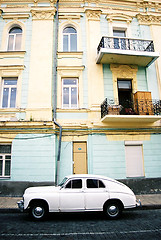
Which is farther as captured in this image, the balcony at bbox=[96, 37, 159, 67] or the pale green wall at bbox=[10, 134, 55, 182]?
the balcony at bbox=[96, 37, 159, 67]

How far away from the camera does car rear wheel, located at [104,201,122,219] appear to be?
19.0 feet

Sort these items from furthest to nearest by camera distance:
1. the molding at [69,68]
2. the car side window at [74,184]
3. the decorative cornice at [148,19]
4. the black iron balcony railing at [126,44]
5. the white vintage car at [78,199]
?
the decorative cornice at [148,19], the molding at [69,68], the black iron balcony railing at [126,44], the car side window at [74,184], the white vintage car at [78,199]

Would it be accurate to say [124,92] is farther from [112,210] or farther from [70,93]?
[112,210]

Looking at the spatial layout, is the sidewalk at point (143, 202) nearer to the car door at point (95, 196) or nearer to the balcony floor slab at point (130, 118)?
the car door at point (95, 196)

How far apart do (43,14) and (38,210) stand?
453 inches

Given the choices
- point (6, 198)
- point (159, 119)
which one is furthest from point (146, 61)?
point (6, 198)

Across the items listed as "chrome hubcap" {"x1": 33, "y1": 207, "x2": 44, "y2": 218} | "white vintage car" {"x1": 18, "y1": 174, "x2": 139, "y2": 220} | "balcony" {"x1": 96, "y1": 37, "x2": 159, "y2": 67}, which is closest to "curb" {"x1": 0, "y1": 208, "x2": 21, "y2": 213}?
"white vintage car" {"x1": 18, "y1": 174, "x2": 139, "y2": 220}

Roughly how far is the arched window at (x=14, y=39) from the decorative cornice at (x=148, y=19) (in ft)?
27.2

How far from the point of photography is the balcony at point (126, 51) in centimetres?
984

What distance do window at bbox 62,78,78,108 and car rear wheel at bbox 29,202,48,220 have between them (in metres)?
5.83

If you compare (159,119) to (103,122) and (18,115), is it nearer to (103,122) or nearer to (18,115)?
(103,122)

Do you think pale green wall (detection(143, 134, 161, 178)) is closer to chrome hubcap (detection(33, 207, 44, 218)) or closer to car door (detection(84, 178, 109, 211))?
car door (detection(84, 178, 109, 211))

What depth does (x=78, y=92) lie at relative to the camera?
1032 centimetres

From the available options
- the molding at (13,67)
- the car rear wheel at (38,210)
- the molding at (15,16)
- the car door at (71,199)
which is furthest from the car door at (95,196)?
the molding at (15,16)
